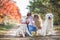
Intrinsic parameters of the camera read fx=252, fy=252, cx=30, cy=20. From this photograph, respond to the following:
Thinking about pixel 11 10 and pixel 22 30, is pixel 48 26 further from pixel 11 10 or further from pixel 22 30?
pixel 11 10

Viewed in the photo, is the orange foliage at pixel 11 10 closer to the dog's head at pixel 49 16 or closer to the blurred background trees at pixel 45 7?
the blurred background trees at pixel 45 7

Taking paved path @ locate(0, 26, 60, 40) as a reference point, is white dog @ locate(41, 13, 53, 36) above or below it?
above

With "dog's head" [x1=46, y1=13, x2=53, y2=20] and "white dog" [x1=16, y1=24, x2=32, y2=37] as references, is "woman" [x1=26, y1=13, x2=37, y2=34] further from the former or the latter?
"dog's head" [x1=46, y1=13, x2=53, y2=20]

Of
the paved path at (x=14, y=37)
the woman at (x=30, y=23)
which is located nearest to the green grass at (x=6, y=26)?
the paved path at (x=14, y=37)

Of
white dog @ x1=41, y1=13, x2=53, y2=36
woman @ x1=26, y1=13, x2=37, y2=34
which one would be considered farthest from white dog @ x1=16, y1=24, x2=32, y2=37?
white dog @ x1=41, y1=13, x2=53, y2=36

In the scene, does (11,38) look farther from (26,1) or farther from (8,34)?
(26,1)

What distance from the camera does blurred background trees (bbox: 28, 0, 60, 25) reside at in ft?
7.97

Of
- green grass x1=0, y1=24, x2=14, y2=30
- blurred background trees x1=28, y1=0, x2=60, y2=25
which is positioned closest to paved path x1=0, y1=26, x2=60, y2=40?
green grass x1=0, y1=24, x2=14, y2=30

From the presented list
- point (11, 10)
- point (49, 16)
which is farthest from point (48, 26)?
point (11, 10)

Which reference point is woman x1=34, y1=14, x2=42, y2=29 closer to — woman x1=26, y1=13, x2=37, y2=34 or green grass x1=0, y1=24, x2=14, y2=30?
woman x1=26, y1=13, x2=37, y2=34

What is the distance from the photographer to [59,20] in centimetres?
243

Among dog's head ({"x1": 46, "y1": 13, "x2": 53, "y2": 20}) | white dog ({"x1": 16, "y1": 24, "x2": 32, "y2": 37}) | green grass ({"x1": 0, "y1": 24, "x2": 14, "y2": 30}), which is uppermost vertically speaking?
dog's head ({"x1": 46, "y1": 13, "x2": 53, "y2": 20})

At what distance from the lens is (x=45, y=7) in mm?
2436

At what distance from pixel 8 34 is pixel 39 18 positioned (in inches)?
13.2
